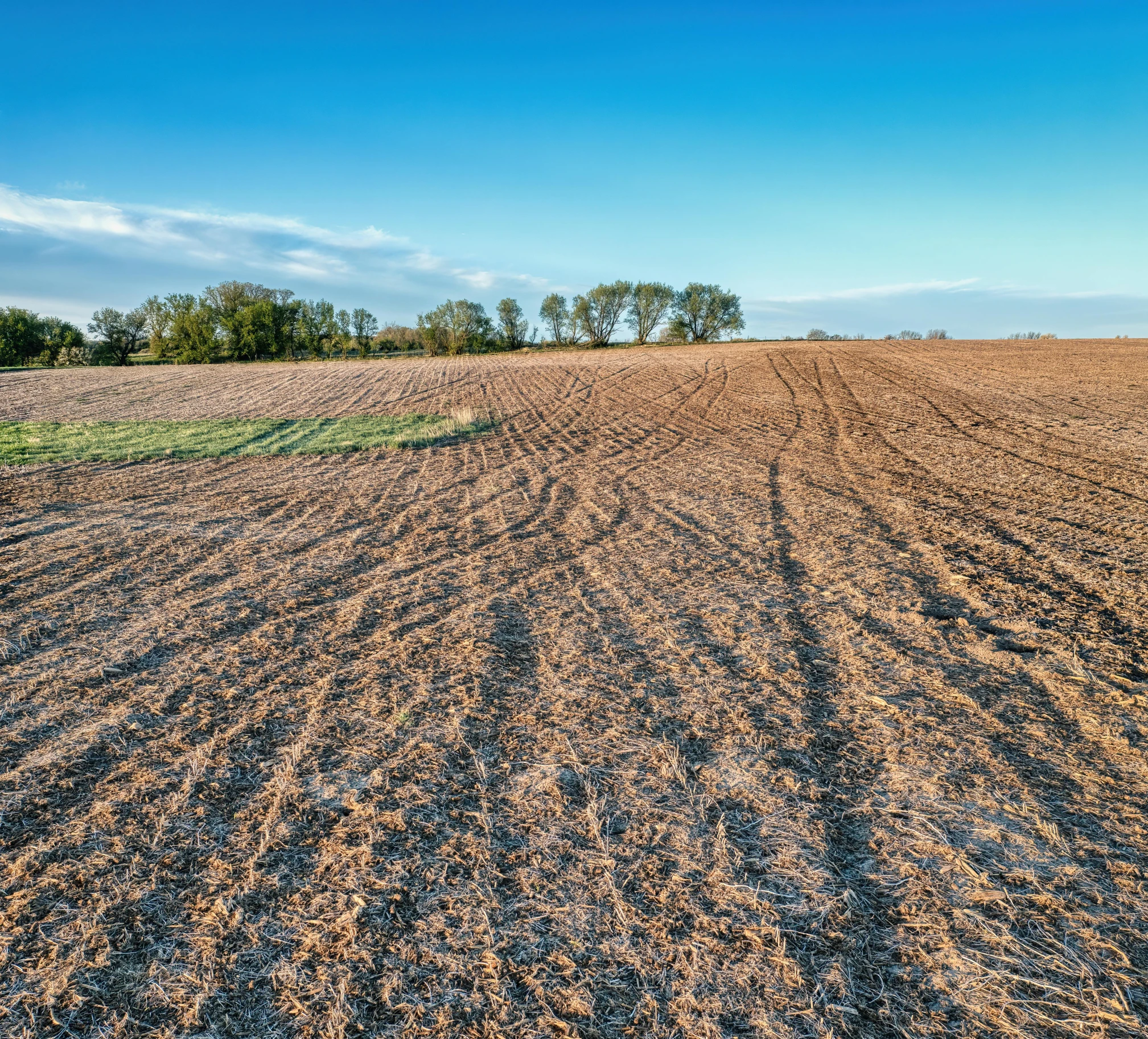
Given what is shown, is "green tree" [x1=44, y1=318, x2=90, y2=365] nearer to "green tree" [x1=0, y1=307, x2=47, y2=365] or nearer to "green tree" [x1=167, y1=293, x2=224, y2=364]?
"green tree" [x1=0, y1=307, x2=47, y2=365]

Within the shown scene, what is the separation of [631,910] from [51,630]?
602cm

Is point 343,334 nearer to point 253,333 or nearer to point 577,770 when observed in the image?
point 253,333

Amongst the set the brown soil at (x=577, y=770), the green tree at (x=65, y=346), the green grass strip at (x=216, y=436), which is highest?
the green tree at (x=65, y=346)

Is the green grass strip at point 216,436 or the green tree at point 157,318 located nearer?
the green grass strip at point 216,436

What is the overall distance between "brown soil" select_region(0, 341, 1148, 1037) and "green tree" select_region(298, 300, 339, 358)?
69718 millimetres

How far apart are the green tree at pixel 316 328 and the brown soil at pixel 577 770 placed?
69718 mm

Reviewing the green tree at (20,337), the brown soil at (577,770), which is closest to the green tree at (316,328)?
the green tree at (20,337)

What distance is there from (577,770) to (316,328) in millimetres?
80234

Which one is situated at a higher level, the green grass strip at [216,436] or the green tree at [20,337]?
the green tree at [20,337]

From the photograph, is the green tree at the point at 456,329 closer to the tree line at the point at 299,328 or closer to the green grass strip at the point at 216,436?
the tree line at the point at 299,328

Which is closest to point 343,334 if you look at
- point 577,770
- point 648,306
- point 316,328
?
point 316,328

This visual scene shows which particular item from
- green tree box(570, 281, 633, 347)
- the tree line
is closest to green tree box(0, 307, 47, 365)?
the tree line

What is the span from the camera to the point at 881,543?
8281 millimetres

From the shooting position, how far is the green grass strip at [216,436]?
14.9 metres
